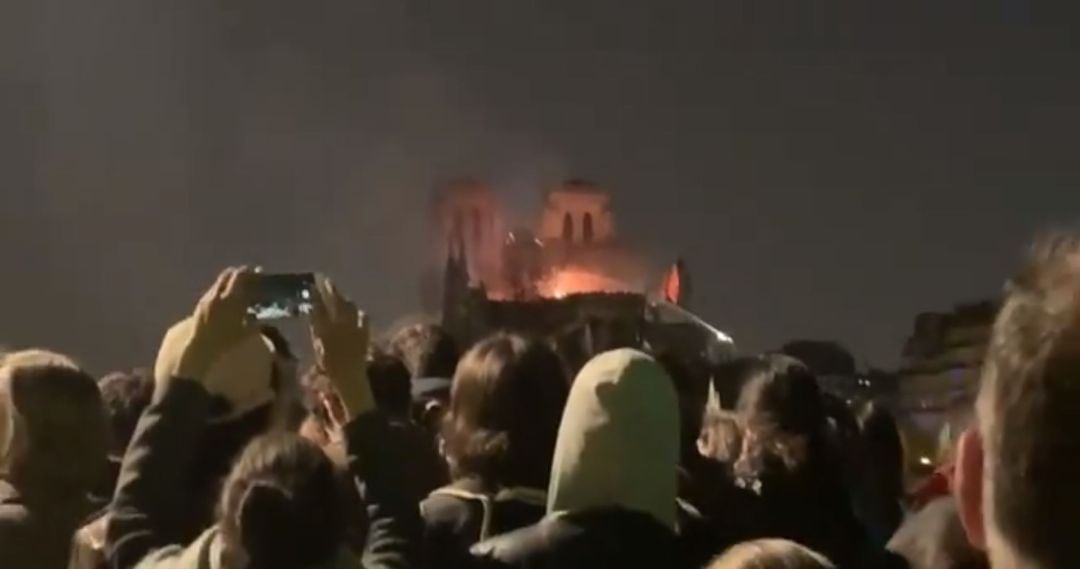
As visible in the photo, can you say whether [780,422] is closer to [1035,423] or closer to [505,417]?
[505,417]

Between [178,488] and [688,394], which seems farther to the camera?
[688,394]

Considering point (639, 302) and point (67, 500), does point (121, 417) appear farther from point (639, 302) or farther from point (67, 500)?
point (639, 302)

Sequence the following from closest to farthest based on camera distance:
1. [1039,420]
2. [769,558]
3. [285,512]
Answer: [1039,420], [769,558], [285,512]

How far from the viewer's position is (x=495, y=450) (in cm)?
206

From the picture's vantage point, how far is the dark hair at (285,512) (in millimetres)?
1657

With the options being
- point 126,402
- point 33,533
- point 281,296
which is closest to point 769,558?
point 281,296

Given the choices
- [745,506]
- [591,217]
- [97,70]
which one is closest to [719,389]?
[745,506]

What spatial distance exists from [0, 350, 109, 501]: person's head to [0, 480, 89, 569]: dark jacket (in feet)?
0.08

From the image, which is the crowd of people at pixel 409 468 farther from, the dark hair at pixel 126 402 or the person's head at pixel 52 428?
the dark hair at pixel 126 402

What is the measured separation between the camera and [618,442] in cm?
203

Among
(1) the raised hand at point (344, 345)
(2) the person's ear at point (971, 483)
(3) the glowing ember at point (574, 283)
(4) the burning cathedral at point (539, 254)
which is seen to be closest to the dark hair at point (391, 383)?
(1) the raised hand at point (344, 345)

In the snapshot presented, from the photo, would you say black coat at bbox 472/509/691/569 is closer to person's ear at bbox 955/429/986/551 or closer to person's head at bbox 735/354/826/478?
person's head at bbox 735/354/826/478

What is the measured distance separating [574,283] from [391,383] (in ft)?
31.6

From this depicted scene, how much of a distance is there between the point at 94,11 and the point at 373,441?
28.2 ft
